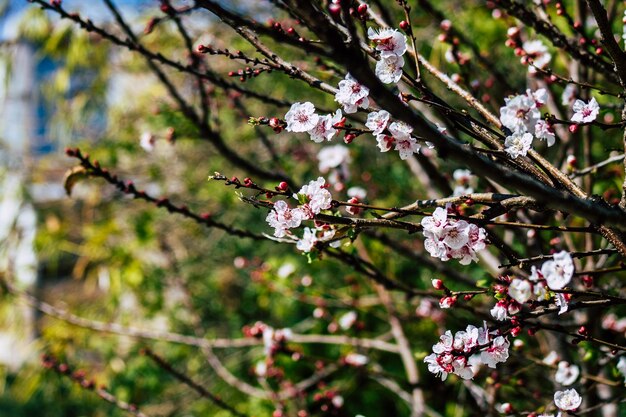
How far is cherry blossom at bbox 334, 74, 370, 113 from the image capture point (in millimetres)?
924

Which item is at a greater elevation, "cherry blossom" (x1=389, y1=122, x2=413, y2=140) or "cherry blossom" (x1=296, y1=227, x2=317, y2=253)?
"cherry blossom" (x1=389, y1=122, x2=413, y2=140)

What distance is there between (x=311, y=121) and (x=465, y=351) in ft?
1.54

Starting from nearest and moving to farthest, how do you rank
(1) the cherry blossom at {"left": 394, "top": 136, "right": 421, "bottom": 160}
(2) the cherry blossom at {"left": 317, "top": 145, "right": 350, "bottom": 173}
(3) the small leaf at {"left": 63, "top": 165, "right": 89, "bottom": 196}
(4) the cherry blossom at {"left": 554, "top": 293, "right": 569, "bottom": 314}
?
(4) the cherry blossom at {"left": 554, "top": 293, "right": 569, "bottom": 314} → (1) the cherry blossom at {"left": 394, "top": 136, "right": 421, "bottom": 160} → (3) the small leaf at {"left": 63, "top": 165, "right": 89, "bottom": 196} → (2) the cherry blossom at {"left": 317, "top": 145, "right": 350, "bottom": 173}

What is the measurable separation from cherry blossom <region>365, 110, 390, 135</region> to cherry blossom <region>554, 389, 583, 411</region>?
589 millimetres

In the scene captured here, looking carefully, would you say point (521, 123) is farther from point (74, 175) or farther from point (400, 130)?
point (74, 175)

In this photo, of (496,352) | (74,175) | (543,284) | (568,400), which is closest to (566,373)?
(568,400)

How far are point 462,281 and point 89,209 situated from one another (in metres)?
3.37

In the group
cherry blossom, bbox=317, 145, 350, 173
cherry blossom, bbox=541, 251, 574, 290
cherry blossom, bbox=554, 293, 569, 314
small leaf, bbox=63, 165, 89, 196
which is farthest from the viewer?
cherry blossom, bbox=317, 145, 350, 173

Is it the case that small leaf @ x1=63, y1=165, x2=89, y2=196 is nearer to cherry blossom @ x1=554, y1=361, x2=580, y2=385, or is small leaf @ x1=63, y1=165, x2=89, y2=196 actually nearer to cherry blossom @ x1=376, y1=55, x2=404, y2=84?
cherry blossom @ x1=376, y1=55, x2=404, y2=84

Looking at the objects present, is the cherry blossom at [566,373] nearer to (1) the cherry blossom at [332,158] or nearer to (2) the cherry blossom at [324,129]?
(2) the cherry blossom at [324,129]

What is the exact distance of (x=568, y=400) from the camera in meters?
1.03

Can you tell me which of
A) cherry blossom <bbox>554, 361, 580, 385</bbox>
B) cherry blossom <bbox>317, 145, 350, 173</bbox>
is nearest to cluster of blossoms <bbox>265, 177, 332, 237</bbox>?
cherry blossom <bbox>554, 361, 580, 385</bbox>

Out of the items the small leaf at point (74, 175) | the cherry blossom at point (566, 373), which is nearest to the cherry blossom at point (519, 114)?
the cherry blossom at point (566, 373)

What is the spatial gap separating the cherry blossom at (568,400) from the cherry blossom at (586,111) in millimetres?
486
